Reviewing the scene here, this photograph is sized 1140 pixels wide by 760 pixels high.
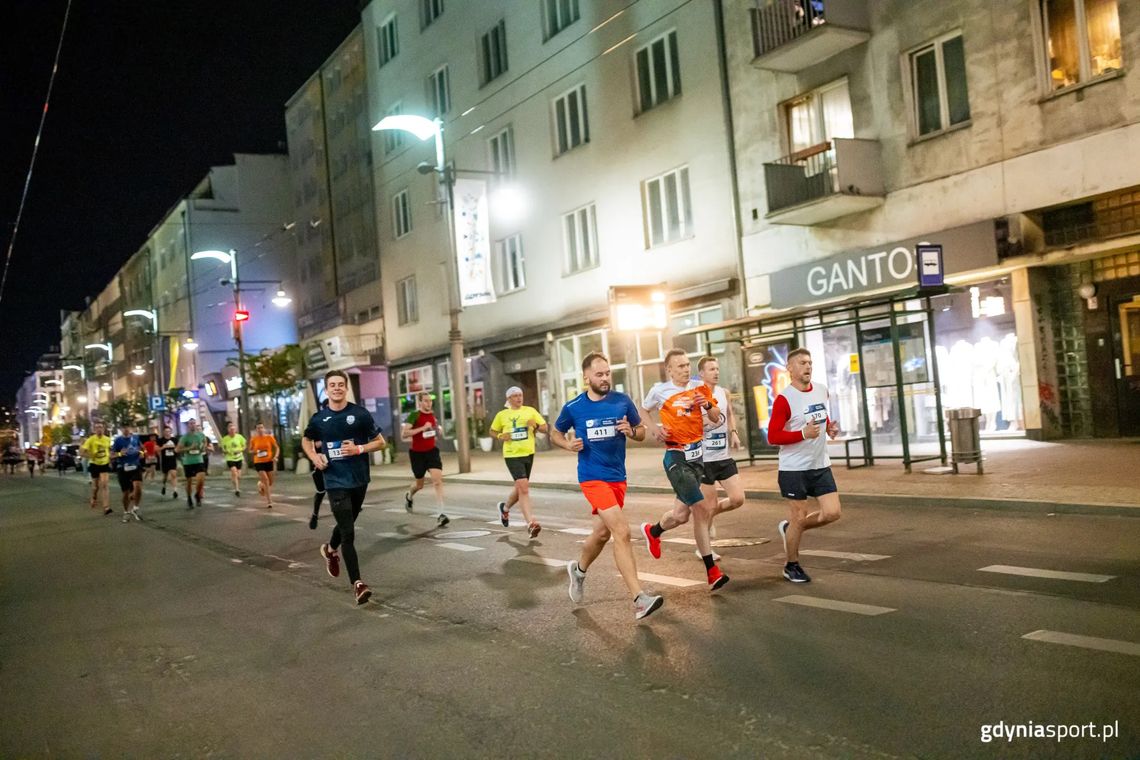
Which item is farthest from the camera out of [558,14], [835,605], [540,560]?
[558,14]

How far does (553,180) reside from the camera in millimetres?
28594

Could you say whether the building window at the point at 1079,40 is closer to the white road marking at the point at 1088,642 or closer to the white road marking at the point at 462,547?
the white road marking at the point at 462,547

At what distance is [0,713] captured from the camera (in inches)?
224

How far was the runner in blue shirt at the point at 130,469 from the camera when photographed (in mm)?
19484

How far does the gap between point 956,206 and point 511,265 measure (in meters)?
16.1

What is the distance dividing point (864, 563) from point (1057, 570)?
58.9 inches

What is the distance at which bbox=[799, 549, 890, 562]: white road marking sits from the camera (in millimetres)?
8555

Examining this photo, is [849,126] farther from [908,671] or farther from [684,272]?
[908,671]

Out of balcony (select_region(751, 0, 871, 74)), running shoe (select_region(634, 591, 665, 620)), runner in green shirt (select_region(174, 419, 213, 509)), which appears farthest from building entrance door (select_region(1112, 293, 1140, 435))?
runner in green shirt (select_region(174, 419, 213, 509))

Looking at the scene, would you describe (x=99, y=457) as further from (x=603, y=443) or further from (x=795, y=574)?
(x=795, y=574)

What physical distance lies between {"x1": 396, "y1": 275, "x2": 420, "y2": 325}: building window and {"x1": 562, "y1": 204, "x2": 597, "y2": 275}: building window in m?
10.1

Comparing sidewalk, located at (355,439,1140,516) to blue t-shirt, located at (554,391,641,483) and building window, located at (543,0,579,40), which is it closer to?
blue t-shirt, located at (554,391,641,483)

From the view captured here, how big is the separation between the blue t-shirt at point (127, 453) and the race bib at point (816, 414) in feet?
52.2

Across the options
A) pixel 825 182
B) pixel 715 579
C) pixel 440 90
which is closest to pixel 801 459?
pixel 715 579
